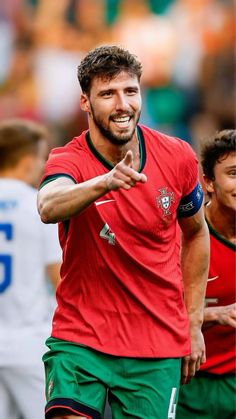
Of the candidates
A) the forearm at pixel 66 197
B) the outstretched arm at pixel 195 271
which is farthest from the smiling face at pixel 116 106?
the outstretched arm at pixel 195 271

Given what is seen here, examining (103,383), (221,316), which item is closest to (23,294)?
(221,316)

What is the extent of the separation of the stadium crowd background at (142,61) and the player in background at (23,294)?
9.22 meters

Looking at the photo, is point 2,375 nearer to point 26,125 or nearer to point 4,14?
point 26,125

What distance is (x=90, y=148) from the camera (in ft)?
19.4

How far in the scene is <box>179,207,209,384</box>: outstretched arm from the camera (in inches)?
246

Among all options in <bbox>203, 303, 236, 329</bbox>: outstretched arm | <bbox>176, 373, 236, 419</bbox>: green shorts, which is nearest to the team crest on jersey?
<bbox>203, 303, 236, 329</bbox>: outstretched arm

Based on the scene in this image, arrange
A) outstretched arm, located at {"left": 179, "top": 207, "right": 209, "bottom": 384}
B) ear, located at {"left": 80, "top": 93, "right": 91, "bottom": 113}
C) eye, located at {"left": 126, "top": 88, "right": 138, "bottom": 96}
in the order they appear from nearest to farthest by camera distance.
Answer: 1. eye, located at {"left": 126, "top": 88, "right": 138, "bottom": 96}
2. ear, located at {"left": 80, "top": 93, "right": 91, "bottom": 113}
3. outstretched arm, located at {"left": 179, "top": 207, "right": 209, "bottom": 384}

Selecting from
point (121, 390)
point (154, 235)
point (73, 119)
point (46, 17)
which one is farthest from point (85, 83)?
point (46, 17)

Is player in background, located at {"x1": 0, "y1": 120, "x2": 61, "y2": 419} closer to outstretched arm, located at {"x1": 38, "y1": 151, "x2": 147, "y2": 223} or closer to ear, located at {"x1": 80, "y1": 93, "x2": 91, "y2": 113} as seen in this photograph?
ear, located at {"x1": 80, "y1": 93, "x2": 91, "y2": 113}

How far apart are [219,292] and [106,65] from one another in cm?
167

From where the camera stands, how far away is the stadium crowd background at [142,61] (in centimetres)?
1694

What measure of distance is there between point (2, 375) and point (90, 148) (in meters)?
2.15

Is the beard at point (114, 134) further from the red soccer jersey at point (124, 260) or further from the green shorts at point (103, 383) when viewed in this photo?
the green shorts at point (103, 383)

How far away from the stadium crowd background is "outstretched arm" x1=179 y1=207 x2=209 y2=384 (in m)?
10.5
